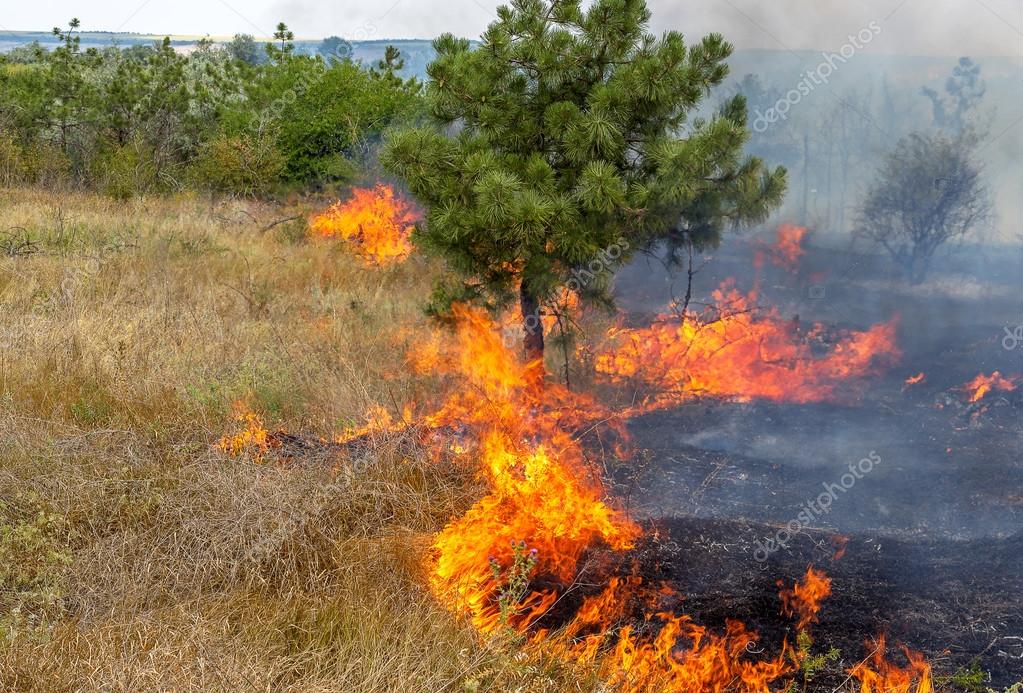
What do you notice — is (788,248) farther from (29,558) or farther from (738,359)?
(29,558)

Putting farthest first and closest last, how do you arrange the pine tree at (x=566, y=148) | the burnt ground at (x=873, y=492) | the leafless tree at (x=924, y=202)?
the leafless tree at (x=924, y=202)
the pine tree at (x=566, y=148)
the burnt ground at (x=873, y=492)

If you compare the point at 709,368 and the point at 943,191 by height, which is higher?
the point at 943,191

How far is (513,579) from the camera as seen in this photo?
4164 millimetres

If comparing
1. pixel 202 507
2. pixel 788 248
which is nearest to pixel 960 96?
pixel 788 248

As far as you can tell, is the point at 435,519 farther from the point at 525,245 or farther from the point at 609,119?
the point at 609,119

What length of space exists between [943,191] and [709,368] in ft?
13.9

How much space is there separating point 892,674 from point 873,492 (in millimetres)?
1989

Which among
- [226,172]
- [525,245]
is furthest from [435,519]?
[226,172]

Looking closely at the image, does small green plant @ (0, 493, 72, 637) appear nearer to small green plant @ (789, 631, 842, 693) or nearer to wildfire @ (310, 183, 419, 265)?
small green plant @ (789, 631, 842, 693)

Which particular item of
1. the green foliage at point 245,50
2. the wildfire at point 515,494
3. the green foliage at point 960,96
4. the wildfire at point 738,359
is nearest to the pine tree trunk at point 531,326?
the wildfire at point 515,494

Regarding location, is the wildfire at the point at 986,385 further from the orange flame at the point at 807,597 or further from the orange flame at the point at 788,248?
the orange flame at the point at 807,597

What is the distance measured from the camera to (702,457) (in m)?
6.32

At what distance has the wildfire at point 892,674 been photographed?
12.8ft

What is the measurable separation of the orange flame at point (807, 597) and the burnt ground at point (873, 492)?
0.05 metres
